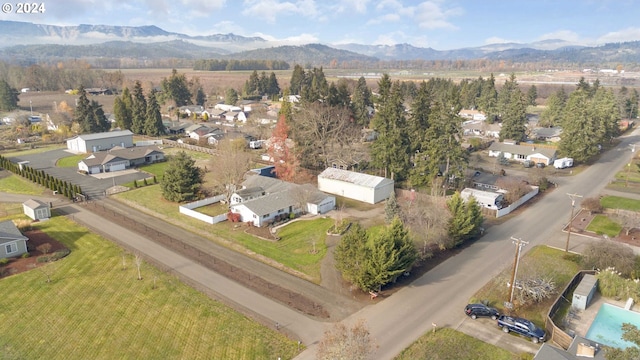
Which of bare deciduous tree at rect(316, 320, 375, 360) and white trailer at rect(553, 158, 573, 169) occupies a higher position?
bare deciduous tree at rect(316, 320, 375, 360)

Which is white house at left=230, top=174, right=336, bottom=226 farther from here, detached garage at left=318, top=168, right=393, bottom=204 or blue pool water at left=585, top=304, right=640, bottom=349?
blue pool water at left=585, top=304, right=640, bottom=349

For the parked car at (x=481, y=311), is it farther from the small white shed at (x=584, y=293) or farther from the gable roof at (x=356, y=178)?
the gable roof at (x=356, y=178)

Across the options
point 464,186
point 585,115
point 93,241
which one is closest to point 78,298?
point 93,241

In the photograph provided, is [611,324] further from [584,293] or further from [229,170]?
[229,170]

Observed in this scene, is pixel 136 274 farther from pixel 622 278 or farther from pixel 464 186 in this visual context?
pixel 464 186

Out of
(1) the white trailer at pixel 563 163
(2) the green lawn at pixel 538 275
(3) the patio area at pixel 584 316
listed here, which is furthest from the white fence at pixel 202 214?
(1) the white trailer at pixel 563 163

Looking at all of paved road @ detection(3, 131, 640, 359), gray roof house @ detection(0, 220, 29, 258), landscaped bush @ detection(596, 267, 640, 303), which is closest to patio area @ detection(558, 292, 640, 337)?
landscaped bush @ detection(596, 267, 640, 303)
